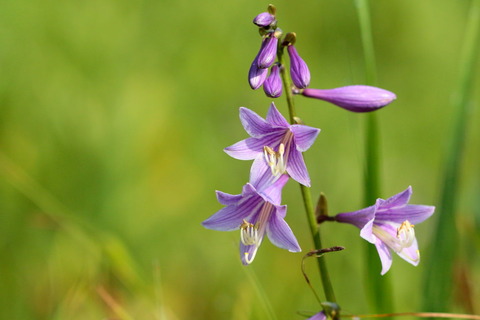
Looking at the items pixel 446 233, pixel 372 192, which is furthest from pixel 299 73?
pixel 446 233

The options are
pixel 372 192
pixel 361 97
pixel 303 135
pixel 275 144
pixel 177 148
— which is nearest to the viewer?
pixel 303 135

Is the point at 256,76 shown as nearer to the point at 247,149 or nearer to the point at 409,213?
the point at 247,149

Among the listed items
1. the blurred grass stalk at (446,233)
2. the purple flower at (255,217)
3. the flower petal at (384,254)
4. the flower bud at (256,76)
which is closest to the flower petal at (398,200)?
the flower petal at (384,254)

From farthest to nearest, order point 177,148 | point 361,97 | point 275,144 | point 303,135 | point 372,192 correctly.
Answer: point 177,148, point 372,192, point 275,144, point 361,97, point 303,135

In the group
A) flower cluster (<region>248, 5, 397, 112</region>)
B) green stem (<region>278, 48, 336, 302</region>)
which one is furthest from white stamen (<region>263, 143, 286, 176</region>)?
flower cluster (<region>248, 5, 397, 112</region>)

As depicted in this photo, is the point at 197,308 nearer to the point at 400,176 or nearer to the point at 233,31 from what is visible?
the point at 400,176

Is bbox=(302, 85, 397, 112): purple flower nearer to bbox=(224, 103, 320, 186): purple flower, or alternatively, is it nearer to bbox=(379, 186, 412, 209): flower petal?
bbox=(224, 103, 320, 186): purple flower

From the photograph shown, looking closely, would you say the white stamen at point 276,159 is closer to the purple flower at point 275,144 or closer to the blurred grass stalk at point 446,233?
the purple flower at point 275,144
